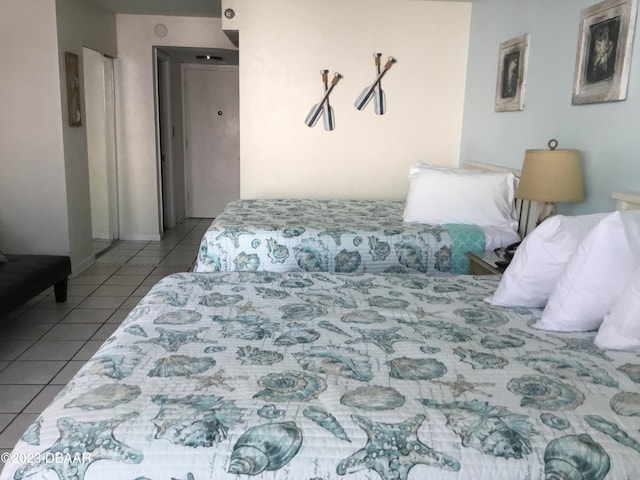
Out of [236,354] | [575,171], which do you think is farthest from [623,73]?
[236,354]

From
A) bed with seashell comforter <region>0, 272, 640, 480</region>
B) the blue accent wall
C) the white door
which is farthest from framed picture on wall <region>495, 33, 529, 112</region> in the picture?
the white door

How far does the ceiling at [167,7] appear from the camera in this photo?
4.80m

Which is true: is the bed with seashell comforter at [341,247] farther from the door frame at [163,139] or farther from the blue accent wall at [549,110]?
the door frame at [163,139]

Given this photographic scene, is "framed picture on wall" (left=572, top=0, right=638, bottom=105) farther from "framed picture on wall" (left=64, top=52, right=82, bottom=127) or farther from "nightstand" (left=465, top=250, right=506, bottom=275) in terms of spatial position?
"framed picture on wall" (left=64, top=52, right=82, bottom=127)

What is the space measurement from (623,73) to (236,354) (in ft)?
6.22

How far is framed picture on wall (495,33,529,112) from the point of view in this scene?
3193 mm

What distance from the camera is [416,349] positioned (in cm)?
145

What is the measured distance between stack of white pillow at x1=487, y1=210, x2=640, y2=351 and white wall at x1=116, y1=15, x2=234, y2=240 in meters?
4.58

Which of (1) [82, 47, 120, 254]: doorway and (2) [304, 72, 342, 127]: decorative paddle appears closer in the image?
(2) [304, 72, 342, 127]: decorative paddle

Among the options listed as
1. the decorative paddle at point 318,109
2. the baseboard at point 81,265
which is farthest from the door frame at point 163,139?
the decorative paddle at point 318,109

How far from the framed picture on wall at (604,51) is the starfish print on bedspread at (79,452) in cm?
220

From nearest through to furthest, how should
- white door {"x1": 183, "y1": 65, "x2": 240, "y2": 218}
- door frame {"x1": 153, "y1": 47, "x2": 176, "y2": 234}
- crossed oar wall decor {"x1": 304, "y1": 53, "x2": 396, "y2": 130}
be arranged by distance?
crossed oar wall decor {"x1": 304, "y1": 53, "x2": 396, "y2": 130}
door frame {"x1": 153, "y1": 47, "x2": 176, "y2": 234}
white door {"x1": 183, "y1": 65, "x2": 240, "y2": 218}

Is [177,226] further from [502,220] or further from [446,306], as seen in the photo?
[446,306]

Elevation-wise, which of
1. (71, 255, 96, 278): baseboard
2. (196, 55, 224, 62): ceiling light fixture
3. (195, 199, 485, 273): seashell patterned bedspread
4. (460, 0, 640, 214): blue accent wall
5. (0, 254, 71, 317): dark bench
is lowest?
(71, 255, 96, 278): baseboard
